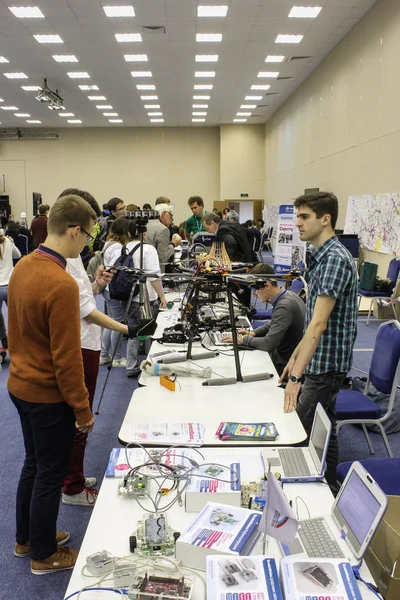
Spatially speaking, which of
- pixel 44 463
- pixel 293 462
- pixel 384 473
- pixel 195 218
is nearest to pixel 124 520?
pixel 44 463

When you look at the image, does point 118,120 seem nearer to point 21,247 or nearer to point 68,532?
point 21,247

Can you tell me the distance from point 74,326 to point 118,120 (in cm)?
1562

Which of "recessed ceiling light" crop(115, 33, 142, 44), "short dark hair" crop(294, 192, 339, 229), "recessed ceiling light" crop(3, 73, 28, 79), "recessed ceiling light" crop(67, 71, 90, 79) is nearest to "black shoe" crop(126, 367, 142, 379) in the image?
"short dark hair" crop(294, 192, 339, 229)

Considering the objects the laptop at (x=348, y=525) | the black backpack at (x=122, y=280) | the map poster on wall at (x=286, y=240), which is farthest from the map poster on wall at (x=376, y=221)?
the laptop at (x=348, y=525)

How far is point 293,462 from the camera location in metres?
1.81

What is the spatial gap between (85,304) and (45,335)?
645mm

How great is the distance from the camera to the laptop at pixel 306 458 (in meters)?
1.71

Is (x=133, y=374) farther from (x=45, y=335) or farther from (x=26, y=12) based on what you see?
(x=26, y=12)

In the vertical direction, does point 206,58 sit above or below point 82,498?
above

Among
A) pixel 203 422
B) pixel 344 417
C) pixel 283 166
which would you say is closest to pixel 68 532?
pixel 203 422

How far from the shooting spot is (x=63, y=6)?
703cm

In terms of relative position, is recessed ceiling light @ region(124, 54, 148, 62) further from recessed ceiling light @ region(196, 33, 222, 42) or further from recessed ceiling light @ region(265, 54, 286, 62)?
recessed ceiling light @ region(265, 54, 286, 62)

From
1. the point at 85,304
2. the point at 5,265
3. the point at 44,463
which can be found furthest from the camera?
the point at 5,265

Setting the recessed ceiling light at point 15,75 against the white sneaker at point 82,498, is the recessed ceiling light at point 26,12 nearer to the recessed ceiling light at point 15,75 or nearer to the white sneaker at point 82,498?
the recessed ceiling light at point 15,75
